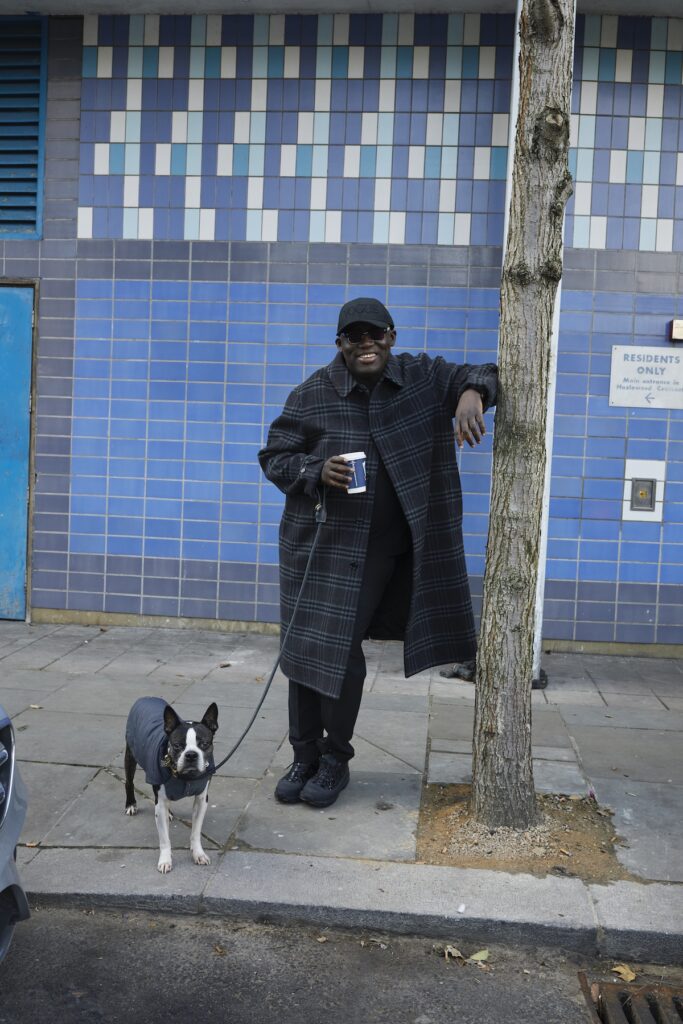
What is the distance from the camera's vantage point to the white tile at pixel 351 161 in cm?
751

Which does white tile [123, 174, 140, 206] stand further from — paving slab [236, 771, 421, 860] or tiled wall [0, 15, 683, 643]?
paving slab [236, 771, 421, 860]

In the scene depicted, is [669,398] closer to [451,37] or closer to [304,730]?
[451,37]

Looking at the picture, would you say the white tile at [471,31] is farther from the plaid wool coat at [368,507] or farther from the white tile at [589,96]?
the plaid wool coat at [368,507]

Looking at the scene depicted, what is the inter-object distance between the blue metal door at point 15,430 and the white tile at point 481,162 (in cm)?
357

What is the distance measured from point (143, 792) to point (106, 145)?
17.3ft

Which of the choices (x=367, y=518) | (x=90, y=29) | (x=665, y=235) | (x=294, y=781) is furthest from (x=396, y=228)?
(x=294, y=781)

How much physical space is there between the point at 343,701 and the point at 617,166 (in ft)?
16.2

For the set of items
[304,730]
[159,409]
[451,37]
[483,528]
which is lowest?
[304,730]

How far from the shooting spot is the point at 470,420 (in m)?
3.77

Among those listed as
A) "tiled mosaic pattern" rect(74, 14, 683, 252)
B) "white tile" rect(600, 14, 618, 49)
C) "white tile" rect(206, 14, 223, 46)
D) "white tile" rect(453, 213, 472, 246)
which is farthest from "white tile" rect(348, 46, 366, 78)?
"white tile" rect(600, 14, 618, 49)

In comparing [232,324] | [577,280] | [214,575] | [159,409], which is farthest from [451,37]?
[214,575]

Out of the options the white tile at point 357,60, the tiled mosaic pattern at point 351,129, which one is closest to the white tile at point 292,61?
the tiled mosaic pattern at point 351,129

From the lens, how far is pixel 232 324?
7652 millimetres

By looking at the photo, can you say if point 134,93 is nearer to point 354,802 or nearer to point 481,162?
point 481,162
